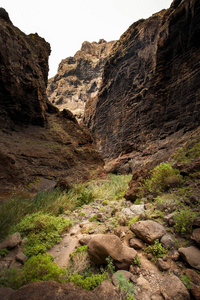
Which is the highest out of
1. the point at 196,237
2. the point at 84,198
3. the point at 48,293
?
the point at 48,293

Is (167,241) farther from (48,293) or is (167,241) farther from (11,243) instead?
(11,243)

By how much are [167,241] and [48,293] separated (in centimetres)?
173

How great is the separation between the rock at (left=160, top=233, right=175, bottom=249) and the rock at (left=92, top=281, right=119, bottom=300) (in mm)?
1007

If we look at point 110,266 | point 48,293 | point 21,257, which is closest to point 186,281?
point 110,266

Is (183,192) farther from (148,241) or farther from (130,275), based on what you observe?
(130,275)

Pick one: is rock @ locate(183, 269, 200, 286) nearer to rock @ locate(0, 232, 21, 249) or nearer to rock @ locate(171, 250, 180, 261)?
rock @ locate(171, 250, 180, 261)

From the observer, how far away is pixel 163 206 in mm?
2908

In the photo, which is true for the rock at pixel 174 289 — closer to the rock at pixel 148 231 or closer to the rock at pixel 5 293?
the rock at pixel 148 231

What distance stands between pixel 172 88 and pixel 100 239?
16313mm

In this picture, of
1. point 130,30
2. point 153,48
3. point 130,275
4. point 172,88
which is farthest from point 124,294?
point 130,30

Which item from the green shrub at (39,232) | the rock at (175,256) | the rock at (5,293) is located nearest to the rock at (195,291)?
the rock at (175,256)

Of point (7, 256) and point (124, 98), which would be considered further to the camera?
point (124, 98)

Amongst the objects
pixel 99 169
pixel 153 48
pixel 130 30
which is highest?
pixel 130 30

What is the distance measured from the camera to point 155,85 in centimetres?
1539
